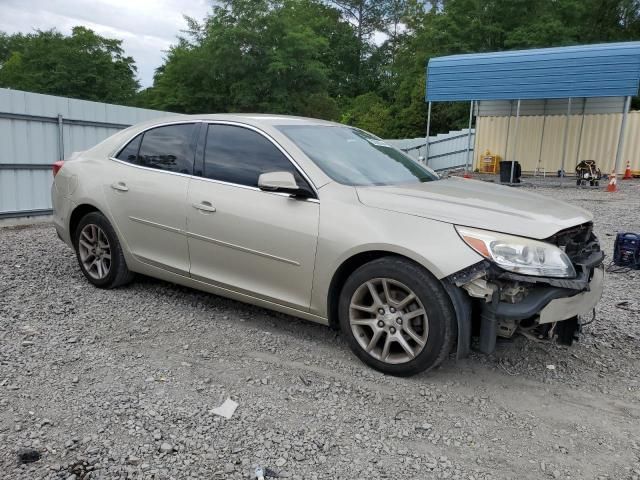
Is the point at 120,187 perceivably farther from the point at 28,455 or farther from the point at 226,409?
the point at 28,455

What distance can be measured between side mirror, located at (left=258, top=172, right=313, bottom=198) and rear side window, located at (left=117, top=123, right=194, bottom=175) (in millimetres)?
980

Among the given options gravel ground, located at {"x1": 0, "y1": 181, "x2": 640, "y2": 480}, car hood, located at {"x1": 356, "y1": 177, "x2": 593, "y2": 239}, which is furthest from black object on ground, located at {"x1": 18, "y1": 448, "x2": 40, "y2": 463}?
car hood, located at {"x1": 356, "y1": 177, "x2": 593, "y2": 239}

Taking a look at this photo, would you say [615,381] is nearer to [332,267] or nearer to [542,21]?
[332,267]

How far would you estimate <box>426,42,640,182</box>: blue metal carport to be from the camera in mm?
15445

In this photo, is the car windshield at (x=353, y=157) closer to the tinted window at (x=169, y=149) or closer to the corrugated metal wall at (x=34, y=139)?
the tinted window at (x=169, y=149)

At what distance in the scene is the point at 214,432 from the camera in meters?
2.79

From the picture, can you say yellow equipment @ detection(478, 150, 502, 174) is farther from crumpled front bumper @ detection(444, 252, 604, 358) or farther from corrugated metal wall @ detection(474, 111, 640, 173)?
crumpled front bumper @ detection(444, 252, 604, 358)

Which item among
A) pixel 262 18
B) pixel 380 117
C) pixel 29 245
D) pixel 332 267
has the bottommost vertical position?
pixel 29 245

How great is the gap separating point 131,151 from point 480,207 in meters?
3.14

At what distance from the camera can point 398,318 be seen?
10.9 feet

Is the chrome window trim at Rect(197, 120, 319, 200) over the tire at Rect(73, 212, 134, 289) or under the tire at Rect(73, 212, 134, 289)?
over

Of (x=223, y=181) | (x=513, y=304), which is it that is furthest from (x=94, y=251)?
(x=513, y=304)

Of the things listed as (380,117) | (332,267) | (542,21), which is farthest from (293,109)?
(332,267)

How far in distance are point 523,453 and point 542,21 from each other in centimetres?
2972
